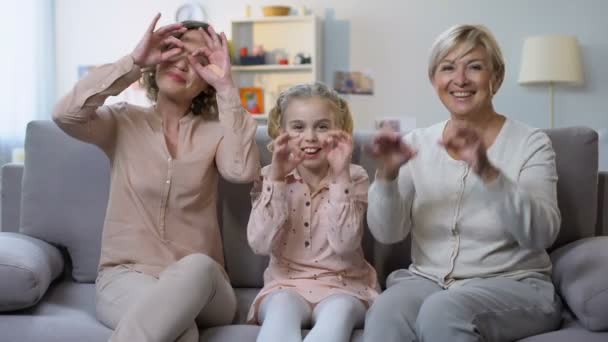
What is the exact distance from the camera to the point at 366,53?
15.5ft

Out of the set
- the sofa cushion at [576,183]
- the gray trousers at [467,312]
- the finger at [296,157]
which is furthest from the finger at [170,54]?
the sofa cushion at [576,183]

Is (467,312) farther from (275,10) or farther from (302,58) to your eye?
(275,10)

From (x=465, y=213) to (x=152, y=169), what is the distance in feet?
2.65

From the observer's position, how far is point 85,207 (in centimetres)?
202

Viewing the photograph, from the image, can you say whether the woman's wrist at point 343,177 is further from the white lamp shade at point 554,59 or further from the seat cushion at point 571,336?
the white lamp shade at point 554,59

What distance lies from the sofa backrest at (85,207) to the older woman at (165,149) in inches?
4.9

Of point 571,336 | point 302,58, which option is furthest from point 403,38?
point 571,336

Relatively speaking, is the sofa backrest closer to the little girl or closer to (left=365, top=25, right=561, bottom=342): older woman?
the little girl

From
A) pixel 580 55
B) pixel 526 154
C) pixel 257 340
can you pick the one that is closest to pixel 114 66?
pixel 257 340

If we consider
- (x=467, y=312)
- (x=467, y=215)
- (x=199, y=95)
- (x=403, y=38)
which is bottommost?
(x=467, y=312)

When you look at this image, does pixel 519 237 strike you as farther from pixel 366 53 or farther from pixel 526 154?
pixel 366 53

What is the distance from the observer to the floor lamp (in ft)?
14.0

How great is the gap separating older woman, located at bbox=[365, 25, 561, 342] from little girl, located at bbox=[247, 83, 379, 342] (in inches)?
3.7

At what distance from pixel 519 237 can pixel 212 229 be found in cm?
79
